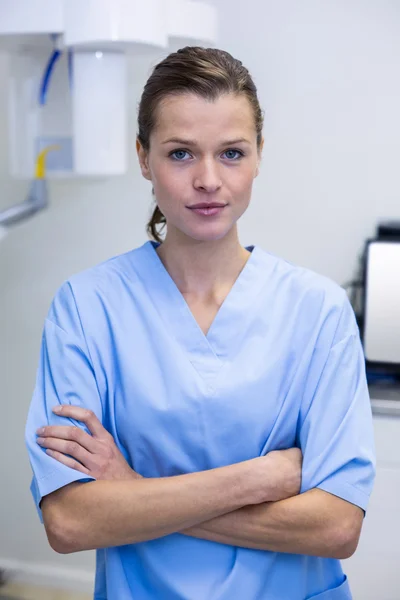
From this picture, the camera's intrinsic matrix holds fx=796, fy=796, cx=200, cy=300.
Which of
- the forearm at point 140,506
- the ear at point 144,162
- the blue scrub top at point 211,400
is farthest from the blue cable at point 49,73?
the forearm at point 140,506

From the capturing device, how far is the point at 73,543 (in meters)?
0.90

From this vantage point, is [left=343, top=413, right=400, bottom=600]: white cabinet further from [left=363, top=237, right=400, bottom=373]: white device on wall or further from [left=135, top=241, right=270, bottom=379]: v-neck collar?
[left=135, top=241, right=270, bottom=379]: v-neck collar

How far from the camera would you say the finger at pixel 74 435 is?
93cm

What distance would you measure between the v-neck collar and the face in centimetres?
9

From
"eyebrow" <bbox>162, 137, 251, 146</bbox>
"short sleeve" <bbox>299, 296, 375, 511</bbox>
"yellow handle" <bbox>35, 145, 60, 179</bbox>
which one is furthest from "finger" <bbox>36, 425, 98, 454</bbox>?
"yellow handle" <bbox>35, 145, 60, 179</bbox>

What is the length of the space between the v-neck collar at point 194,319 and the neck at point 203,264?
0.04ft

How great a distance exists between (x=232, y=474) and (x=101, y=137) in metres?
0.81

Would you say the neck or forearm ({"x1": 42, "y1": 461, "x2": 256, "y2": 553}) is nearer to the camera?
forearm ({"x1": 42, "y1": 461, "x2": 256, "y2": 553})

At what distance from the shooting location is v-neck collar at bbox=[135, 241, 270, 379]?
99cm

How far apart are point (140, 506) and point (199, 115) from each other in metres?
0.45

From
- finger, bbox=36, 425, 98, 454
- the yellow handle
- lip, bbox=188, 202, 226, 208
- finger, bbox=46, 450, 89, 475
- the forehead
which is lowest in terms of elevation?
finger, bbox=46, 450, 89, 475

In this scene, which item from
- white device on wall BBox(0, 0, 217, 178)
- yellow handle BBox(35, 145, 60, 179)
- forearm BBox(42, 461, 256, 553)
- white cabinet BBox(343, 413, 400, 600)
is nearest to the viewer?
forearm BBox(42, 461, 256, 553)

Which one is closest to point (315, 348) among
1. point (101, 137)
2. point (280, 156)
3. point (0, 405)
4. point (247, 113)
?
point (247, 113)

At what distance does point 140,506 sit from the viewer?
2.90 feet
